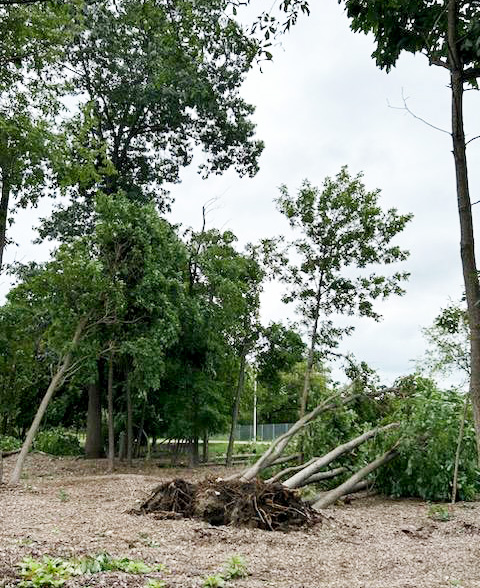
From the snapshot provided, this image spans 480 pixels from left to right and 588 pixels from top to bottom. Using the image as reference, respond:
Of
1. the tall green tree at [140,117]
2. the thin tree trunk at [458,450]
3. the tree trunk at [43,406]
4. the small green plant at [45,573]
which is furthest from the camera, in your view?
the tall green tree at [140,117]

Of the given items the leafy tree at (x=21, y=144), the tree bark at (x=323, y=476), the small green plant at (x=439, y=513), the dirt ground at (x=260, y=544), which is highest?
the leafy tree at (x=21, y=144)

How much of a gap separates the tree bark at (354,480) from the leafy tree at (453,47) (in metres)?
5.47

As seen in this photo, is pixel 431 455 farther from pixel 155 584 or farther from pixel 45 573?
pixel 45 573

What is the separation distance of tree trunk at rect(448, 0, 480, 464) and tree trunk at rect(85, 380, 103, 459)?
15556 mm

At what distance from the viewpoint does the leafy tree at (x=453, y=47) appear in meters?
3.53

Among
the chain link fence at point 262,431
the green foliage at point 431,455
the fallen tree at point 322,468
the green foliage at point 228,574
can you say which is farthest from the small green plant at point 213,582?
the chain link fence at point 262,431

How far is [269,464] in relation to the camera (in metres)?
10.3

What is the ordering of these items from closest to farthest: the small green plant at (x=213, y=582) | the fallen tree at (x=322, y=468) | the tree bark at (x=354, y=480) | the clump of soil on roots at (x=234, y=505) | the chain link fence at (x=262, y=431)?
the small green plant at (x=213, y=582) → the clump of soil on roots at (x=234, y=505) → the tree bark at (x=354, y=480) → the fallen tree at (x=322, y=468) → the chain link fence at (x=262, y=431)

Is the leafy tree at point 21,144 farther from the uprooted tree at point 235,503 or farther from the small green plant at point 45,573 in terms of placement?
the small green plant at point 45,573

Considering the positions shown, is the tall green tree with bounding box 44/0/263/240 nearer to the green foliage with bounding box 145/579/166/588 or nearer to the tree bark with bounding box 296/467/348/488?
the tree bark with bounding box 296/467/348/488

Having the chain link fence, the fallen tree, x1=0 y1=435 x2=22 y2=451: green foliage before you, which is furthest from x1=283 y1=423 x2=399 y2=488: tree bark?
the chain link fence

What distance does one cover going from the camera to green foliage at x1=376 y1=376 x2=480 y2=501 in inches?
357

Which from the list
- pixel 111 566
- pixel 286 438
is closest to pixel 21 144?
pixel 286 438

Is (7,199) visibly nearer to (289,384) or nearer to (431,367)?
(431,367)
